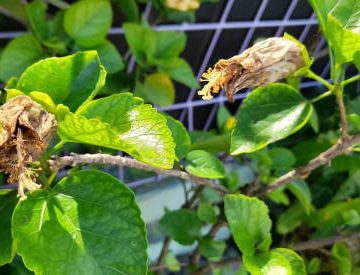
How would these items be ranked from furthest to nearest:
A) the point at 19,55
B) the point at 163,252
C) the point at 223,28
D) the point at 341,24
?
the point at 223,28 < the point at 163,252 < the point at 19,55 < the point at 341,24

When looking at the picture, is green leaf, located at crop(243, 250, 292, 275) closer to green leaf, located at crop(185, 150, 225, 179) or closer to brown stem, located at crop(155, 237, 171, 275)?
green leaf, located at crop(185, 150, 225, 179)

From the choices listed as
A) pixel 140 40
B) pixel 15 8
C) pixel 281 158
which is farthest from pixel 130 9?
pixel 281 158

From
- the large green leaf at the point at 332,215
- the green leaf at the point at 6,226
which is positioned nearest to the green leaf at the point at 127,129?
the green leaf at the point at 6,226

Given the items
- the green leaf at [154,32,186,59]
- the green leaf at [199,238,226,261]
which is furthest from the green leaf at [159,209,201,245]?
the green leaf at [154,32,186,59]

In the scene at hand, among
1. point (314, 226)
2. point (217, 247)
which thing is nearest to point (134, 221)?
point (217, 247)

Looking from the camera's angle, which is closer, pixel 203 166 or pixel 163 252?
pixel 203 166

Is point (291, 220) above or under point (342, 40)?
under

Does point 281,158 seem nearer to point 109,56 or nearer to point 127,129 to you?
point 109,56
